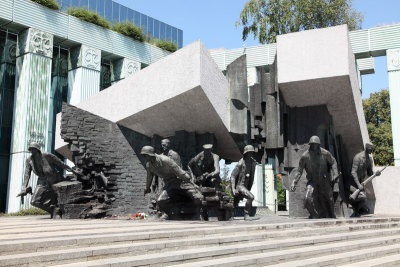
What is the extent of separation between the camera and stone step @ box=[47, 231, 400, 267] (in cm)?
406

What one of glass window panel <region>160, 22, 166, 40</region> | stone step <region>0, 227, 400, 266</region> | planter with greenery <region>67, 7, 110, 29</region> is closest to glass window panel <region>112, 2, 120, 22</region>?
glass window panel <region>160, 22, 166, 40</region>

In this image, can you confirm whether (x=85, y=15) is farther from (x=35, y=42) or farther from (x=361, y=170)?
(x=361, y=170)

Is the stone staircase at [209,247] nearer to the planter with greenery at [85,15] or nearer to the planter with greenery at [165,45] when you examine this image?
the planter with greenery at [85,15]

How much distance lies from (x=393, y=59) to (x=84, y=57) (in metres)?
15.8

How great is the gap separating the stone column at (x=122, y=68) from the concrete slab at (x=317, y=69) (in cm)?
1436

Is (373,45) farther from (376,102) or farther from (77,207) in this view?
(77,207)

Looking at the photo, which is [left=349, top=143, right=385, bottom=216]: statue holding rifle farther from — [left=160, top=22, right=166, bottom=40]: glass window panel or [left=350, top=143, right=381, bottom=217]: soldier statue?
[left=160, top=22, right=166, bottom=40]: glass window panel

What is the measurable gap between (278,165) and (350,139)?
2723mm

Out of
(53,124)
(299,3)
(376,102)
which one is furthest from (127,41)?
(376,102)

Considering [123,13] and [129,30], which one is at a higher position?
[123,13]

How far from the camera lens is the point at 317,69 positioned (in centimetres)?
1020

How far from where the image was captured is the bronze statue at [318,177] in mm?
9039

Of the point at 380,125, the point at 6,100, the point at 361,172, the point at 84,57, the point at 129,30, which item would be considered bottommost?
the point at 361,172

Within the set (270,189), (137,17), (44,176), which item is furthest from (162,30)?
(44,176)
